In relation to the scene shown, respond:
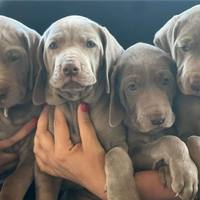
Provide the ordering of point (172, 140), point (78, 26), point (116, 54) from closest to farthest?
point (172, 140) < point (78, 26) < point (116, 54)

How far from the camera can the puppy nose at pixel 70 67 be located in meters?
2.02

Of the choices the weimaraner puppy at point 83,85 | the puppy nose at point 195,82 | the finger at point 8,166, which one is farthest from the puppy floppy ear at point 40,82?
the puppy nose at point 195,82

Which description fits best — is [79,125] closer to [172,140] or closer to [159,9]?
[172,140]

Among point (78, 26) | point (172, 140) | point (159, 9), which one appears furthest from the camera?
point (159, 9)

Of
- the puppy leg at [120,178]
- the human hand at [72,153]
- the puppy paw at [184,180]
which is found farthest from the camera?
the human hand at [72,153]

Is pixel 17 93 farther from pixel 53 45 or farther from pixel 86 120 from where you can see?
pixel 86 120

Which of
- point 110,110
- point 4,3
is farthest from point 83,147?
point 4,3

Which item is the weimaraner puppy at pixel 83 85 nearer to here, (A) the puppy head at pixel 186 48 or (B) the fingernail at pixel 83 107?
(B) the fingernail at pixel 83 107

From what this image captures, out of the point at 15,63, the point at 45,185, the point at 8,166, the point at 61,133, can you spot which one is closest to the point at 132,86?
the point at 61,133

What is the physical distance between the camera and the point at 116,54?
2.57m

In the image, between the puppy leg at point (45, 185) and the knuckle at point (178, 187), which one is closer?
the knuckle at point (178, 187)

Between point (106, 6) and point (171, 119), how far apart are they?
2.01m

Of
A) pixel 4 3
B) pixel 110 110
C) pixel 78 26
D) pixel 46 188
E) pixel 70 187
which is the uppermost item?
pixel 78 26

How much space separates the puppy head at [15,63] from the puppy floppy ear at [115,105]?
2.13ft
